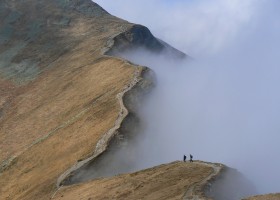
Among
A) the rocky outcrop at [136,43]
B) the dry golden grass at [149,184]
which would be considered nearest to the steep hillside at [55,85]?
the rocky outcrop at [136,43]

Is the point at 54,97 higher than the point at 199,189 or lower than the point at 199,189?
lower

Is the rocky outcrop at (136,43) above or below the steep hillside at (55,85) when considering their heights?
above

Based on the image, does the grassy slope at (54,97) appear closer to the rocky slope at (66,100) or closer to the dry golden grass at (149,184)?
the rocky slope at (66,100)

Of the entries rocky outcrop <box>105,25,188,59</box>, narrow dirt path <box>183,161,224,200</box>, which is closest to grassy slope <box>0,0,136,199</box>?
rocky outcrop <box>105,25,188,59</box>

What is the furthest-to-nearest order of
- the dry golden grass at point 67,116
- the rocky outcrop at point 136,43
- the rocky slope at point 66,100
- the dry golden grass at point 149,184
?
the rocky outcrop at point 136,43 → the rocky slope at point 66,100 → the dry golden grass at point 67,116 → the dry golden grass at point 149,184

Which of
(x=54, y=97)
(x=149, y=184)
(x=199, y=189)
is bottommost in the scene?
(x=54, y=97)

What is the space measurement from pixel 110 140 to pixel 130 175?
39.9 ft

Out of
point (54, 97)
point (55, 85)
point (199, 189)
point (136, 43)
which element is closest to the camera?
point (199, 189)

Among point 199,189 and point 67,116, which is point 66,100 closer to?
point 67,116

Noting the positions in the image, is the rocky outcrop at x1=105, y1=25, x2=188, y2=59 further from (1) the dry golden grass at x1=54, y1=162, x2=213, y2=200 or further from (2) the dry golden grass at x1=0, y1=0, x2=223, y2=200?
(1) the dry golden grass at x1=54, y1=162, x2=213, y2=200

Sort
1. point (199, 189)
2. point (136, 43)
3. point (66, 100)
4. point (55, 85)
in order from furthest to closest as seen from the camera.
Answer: point (136, 43), point (55, 85), point (66, 100), point (199, 189)

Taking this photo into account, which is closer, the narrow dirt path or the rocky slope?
the narrow dirt path

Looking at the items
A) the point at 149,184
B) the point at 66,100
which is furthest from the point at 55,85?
the point at 149,184

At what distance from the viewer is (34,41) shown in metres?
112
